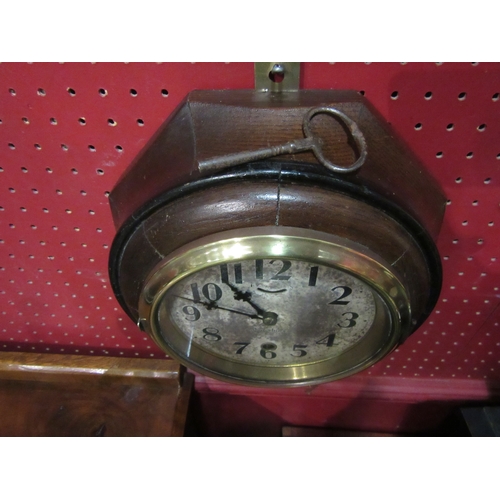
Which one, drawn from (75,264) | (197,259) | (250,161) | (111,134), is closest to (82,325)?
(75,264)

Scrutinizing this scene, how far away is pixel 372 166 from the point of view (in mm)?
589

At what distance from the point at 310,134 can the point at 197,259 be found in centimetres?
23

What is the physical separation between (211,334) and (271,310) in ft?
0.49

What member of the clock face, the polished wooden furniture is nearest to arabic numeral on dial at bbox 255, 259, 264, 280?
the clock face

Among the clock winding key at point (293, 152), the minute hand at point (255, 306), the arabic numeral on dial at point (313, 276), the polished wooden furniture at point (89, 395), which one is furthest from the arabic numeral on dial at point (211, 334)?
the polished wooden furniture at point (89, 395)

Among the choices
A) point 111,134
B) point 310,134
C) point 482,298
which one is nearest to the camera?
point 310,134

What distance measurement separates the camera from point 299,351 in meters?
0.81

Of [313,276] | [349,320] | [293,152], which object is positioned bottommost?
[349,320]

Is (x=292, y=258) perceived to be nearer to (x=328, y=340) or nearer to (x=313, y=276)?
(x=313, y=276)

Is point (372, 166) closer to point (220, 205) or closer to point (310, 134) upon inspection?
point (310, 134)

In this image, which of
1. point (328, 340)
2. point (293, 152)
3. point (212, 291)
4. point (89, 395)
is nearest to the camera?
point (293, 152)

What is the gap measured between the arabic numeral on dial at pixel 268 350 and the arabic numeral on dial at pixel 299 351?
0.14ft

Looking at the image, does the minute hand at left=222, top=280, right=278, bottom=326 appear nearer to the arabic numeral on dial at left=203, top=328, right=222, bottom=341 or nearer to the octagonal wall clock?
the octagonal wall clock

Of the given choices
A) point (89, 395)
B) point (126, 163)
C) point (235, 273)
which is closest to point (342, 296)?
point (235, 273)
